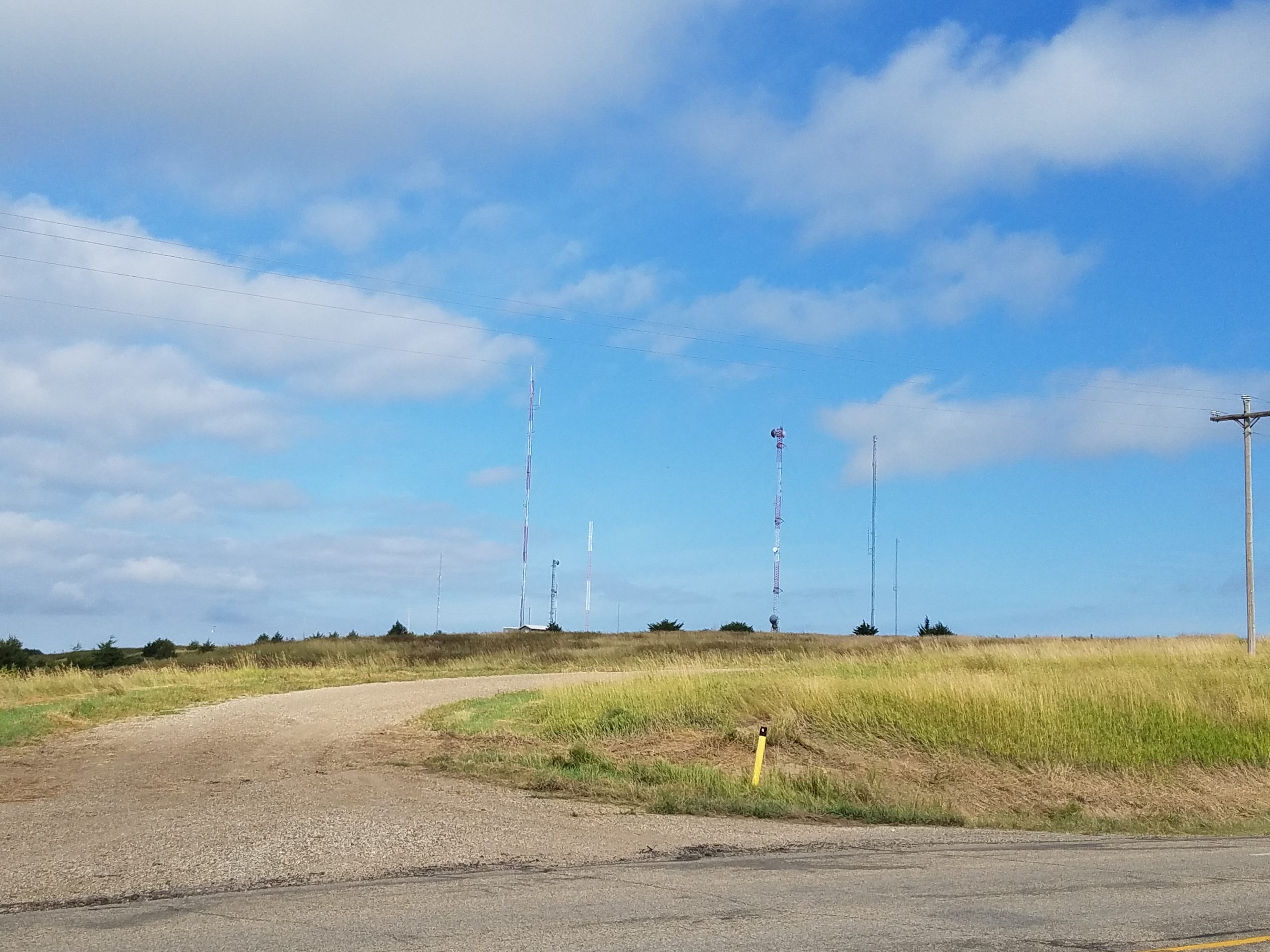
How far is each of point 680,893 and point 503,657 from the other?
41.8 metres

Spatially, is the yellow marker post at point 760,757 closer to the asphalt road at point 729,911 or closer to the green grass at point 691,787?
the green grass at point 691,787

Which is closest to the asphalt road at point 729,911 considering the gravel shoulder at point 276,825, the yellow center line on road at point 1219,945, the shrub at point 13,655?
the yellow center line on road at point 1219,945

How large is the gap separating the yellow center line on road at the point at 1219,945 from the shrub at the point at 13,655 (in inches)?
1832

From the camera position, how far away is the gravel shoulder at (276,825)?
11.5 meters

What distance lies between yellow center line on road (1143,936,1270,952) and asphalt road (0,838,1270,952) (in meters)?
0.04

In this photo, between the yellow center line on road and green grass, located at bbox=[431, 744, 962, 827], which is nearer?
the yellow center line on road

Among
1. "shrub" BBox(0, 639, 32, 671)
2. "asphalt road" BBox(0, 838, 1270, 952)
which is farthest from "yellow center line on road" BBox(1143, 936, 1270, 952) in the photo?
"shrub" BBox(0, 639, 32, 671)

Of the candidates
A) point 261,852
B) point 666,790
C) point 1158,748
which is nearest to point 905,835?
point 666,790

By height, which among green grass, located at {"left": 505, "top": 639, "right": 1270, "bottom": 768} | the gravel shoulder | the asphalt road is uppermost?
green grass, located at {"left": 505, "top": 639, "right": 1270, "bottom": 768}

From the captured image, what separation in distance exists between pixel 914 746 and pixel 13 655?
4035cm

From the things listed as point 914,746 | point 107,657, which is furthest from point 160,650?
point 914,746

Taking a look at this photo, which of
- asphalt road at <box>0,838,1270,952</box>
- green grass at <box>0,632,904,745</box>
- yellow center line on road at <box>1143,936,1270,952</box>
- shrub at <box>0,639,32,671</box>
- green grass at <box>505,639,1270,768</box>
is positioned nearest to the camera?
yellow center line on road at <box>1143,936,1270,952</box>

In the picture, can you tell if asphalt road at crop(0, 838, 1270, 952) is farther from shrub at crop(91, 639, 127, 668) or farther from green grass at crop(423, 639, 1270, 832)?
shrub at crop(91, 639, 127, 668)

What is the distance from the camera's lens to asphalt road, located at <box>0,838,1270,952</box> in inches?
318
